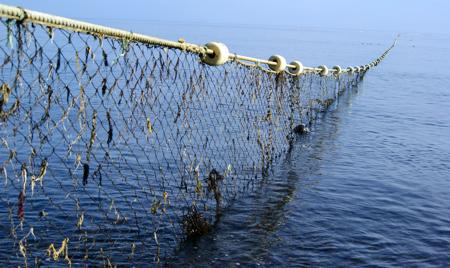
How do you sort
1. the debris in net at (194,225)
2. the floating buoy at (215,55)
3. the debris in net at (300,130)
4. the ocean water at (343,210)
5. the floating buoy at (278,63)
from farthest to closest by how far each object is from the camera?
1. the debris in net at (300,130)
2. the floating buoy at (278,63)
3. the debris in net at (194,225)
4. the ocean water at (343,210)
5. the floating buoy at (215,55)

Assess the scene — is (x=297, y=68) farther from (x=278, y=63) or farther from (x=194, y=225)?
(x=194, y=225)

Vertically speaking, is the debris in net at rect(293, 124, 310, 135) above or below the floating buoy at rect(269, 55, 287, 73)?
below

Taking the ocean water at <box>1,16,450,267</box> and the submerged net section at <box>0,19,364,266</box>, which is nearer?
the submerged net section at <box>0,19,364,266</box>

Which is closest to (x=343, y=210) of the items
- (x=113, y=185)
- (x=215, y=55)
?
(x=215, y=55)

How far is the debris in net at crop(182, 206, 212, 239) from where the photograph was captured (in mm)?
8016

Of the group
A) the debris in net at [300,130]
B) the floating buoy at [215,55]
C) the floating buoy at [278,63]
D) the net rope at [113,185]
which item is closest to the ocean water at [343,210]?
the debris in net at [300,130]

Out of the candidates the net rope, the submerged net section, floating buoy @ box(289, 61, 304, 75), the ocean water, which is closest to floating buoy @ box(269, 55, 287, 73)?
the net rope

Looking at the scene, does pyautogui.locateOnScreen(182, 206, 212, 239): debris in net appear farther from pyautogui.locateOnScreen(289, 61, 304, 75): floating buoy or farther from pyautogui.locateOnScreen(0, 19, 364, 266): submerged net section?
pyautogui.locateOnScreen(289, 61, 304, 75): floating buoy

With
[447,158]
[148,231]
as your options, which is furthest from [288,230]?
[447,158]

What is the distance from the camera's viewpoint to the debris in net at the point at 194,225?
26.3 ft

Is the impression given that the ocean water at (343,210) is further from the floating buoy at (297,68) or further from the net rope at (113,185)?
the floating buoy at (297,68)

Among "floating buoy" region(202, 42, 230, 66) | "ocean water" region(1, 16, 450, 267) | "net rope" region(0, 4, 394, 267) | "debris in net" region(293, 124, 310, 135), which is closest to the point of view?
"net rope" region(0, 4, 394, 267)

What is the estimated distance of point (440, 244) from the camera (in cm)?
838

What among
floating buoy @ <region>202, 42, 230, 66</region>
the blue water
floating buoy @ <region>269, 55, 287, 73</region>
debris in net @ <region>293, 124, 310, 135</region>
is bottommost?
the blue water
